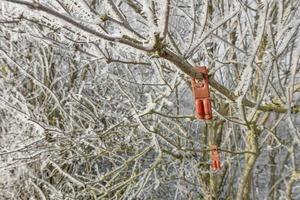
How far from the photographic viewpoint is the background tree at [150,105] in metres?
1.87

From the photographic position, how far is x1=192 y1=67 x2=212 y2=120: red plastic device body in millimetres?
1594

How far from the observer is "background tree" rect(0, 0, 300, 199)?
6.13 feet

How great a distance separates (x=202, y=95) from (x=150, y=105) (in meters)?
0.62

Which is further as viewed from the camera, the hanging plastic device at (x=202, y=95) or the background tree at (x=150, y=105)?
the background tree at (x=150, y=105)

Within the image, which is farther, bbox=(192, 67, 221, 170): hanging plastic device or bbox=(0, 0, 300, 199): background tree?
bbox=(0, 0, 300, 199): background tree

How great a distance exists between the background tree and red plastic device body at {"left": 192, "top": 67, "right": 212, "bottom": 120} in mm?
39

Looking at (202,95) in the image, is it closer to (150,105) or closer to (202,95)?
(202,95)

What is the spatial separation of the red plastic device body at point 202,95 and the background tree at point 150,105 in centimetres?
4

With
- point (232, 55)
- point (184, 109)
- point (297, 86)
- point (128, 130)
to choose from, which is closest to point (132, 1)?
point (232, 55)

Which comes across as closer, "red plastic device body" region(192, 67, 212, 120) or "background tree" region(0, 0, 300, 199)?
"red plastic device body" region(192, 67, 212, 120)

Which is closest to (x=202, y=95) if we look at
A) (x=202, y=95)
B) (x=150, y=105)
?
(x=202, y=95)

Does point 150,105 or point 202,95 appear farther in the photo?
point 150,105

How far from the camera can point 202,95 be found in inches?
63.4

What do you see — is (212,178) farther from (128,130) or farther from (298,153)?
(298,153)
